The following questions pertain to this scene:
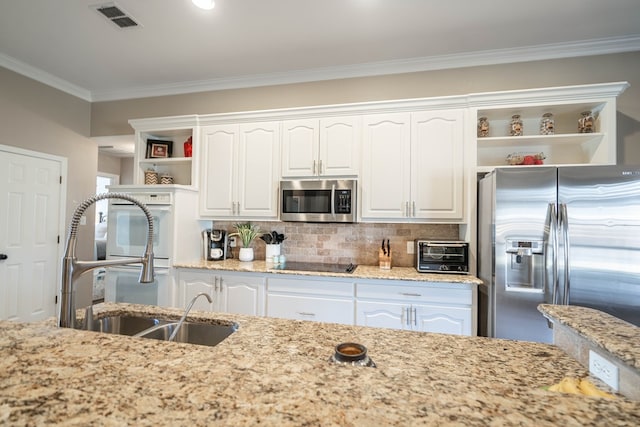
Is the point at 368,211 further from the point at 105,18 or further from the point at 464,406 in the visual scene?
the point at 105,18

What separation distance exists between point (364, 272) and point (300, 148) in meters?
1.31

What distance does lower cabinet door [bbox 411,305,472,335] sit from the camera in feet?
7.72

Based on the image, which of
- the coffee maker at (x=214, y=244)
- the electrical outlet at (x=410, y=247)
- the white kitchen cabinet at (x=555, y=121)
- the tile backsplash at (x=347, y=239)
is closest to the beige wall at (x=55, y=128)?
the coffee maker at (x=214, y=244)

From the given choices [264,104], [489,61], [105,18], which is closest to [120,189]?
[105,18]

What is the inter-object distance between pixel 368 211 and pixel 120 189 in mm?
2512

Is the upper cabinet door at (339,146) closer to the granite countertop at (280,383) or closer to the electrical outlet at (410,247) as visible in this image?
the electrical outlet at (410,247)

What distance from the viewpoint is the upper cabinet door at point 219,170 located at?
10.2 feet

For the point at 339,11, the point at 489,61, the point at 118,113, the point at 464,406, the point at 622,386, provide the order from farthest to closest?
1. the point at 118,113
2. the point at 489,61
3. the point at 339,11
4. the point at 622,386
5. the point at 464,406

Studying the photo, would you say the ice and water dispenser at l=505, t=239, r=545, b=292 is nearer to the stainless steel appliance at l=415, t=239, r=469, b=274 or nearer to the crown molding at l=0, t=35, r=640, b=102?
the stainless steel appliance at l=415, t=239, r=469, b=274

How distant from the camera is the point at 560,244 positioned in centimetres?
203

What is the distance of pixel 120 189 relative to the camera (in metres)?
3.12

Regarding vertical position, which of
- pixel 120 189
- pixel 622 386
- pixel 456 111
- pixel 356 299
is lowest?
pixel 356 299

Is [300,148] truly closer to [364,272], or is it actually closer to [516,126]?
[364,272]

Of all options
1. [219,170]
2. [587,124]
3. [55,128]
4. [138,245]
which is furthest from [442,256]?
[55,128]
